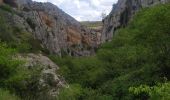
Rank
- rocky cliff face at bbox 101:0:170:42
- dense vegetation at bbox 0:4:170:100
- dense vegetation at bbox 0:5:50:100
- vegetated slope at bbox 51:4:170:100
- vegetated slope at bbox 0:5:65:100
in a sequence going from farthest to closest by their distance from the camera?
rocky cliff face at bbox 101:0:170:42, vegetated slope at bbox 51:4:170:100, dense vegetation at bbox 0:4:170:100, vegetated slope at bbox 0:5:65:100, dense vegetation at bbox 0:5:50:100

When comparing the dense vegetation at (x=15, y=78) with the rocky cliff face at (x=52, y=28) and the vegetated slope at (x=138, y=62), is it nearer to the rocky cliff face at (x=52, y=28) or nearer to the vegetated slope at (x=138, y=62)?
the vegetated slope at (x=138, y=62)

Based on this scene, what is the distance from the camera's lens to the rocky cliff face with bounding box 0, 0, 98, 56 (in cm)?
9944

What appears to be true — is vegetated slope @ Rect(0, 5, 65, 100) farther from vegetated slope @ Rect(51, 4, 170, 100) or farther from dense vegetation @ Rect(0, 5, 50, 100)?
vegetated slope @ Rect(51, 4, 170, 100)

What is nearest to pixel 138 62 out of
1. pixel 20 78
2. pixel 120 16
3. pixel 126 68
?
pixel 126 68

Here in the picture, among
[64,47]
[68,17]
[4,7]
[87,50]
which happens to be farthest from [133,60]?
[68,17]

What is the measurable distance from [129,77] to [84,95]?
9.71 meters

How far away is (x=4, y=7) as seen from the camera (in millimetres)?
96812

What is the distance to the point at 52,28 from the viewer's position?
114188mm

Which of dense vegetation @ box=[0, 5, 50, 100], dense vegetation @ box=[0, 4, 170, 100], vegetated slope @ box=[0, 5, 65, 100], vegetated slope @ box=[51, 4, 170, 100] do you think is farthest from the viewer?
vegetated slope @ box=[51, 4, 170, 100]

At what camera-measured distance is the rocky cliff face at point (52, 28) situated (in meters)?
99.4

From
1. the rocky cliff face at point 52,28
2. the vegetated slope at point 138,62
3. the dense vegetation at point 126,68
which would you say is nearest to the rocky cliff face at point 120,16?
the rocky cliff face at point 52,28

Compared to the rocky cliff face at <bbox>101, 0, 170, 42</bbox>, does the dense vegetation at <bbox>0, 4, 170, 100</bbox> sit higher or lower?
lower

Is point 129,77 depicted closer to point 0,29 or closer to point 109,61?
point 109,61

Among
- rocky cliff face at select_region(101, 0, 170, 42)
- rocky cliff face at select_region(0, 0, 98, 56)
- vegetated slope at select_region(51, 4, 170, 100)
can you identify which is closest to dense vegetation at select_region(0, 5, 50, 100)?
vegetated slope at select_region(51, 4, 170, 100)
